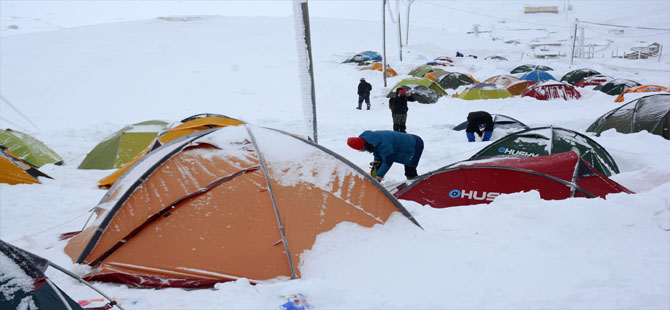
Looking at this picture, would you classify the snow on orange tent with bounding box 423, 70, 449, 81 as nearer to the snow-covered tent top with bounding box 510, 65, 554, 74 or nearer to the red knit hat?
the snow-covered tent top with bounding box 510, 65, 554, 74

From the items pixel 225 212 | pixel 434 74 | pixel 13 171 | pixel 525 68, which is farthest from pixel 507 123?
pixel 525 68

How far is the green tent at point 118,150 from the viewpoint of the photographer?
936cm

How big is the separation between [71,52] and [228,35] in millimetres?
14127

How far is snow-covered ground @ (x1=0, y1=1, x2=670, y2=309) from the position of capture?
8.98 feet

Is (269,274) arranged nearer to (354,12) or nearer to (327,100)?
(327,100)

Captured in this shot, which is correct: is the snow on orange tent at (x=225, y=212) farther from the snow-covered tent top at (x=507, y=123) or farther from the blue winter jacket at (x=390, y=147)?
the snow-covered tent top at (x=507, y=123)

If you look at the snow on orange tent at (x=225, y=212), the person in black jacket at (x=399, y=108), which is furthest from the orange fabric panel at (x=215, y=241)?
the person in black jacket at (x=399, y=108)

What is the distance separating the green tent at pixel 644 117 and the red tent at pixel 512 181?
193 inches

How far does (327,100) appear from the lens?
18062mm

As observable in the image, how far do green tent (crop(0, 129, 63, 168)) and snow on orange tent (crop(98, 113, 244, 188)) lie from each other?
327 cm

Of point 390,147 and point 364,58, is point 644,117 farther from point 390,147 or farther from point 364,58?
point 364,58

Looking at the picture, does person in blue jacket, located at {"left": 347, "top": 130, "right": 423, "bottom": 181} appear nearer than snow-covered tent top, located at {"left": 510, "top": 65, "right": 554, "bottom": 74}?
Yes

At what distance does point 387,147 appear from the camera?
19.4ft

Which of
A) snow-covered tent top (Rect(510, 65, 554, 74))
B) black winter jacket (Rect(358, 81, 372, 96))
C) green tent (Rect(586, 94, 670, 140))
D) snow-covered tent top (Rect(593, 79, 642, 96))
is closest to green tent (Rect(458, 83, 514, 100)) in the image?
black winter jacket (Rect(358, 81, 372, 96))
